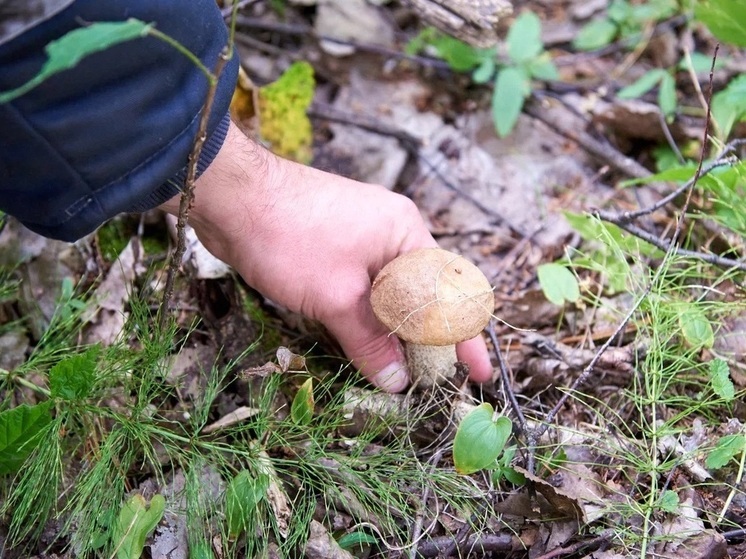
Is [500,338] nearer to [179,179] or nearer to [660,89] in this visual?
[179,179]

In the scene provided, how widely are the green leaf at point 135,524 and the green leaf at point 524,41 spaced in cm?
293

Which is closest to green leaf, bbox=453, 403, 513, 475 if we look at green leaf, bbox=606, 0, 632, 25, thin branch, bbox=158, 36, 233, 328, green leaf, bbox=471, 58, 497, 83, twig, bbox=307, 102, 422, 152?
thin branch, bbox=158, 36, 233, 328

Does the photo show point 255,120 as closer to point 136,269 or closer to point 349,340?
point 136,269

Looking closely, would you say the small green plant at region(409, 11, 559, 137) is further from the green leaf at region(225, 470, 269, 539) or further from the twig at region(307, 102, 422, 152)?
the green leaf at region(225, 470, 269, 539)

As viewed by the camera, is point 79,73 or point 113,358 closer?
point 79,73

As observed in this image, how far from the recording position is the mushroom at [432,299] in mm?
1886

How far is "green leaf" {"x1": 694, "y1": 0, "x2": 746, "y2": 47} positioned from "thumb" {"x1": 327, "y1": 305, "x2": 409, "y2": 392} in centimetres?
201

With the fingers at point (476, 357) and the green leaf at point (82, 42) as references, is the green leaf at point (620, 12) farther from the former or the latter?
the green leaf at point (82, 42)

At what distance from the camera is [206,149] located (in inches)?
77.5

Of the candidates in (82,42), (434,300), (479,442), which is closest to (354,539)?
(479,442)

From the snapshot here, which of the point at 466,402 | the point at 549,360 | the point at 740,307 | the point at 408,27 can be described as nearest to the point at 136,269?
the point at 466,402

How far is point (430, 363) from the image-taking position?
224cm

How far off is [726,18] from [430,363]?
2025 mm

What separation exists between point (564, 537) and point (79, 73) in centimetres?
180
